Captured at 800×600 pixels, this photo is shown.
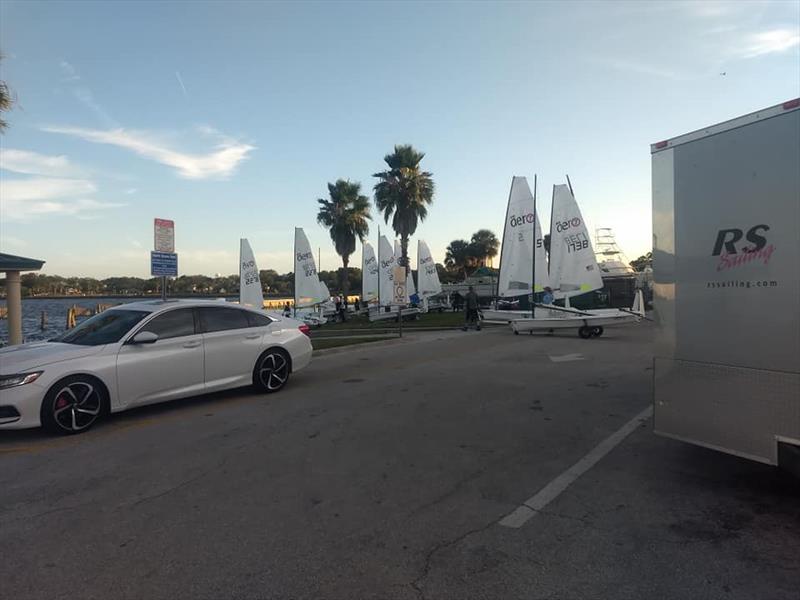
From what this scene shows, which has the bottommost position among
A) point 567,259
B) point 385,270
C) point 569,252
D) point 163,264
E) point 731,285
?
point 731,285

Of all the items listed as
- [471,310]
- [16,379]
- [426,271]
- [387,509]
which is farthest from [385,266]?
[387,509]

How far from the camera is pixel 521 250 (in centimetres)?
2278

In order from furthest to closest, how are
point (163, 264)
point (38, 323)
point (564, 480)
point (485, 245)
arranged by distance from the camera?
point (485, 245) < point (38, 323) < point (163, 264) < point (564, 480)

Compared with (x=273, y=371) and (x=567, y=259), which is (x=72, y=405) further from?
(x=567, y=259)

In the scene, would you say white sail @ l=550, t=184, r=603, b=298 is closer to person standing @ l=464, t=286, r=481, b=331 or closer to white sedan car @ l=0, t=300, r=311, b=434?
person standing @ l=464, t=286, r=481, b=331

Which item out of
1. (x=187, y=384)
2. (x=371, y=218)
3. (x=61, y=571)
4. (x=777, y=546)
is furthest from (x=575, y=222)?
(x=371, y=218)

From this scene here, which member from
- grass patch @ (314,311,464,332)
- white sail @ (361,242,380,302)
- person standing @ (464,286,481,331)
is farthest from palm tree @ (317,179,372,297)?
person standing @ (464,286,481,331)

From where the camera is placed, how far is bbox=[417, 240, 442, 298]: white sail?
4291 centimetres

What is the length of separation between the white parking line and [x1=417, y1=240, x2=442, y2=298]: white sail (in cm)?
3632

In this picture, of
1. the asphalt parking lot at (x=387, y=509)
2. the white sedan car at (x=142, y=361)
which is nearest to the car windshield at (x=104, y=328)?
the white sedan car at (x=142, y=361)

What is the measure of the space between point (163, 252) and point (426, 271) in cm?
3352

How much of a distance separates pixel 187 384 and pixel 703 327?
6268 millimetres

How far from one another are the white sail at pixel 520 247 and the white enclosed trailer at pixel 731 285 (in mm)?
17846

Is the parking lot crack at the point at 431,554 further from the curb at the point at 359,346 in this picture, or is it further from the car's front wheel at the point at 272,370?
the curb at the point at 359,346
